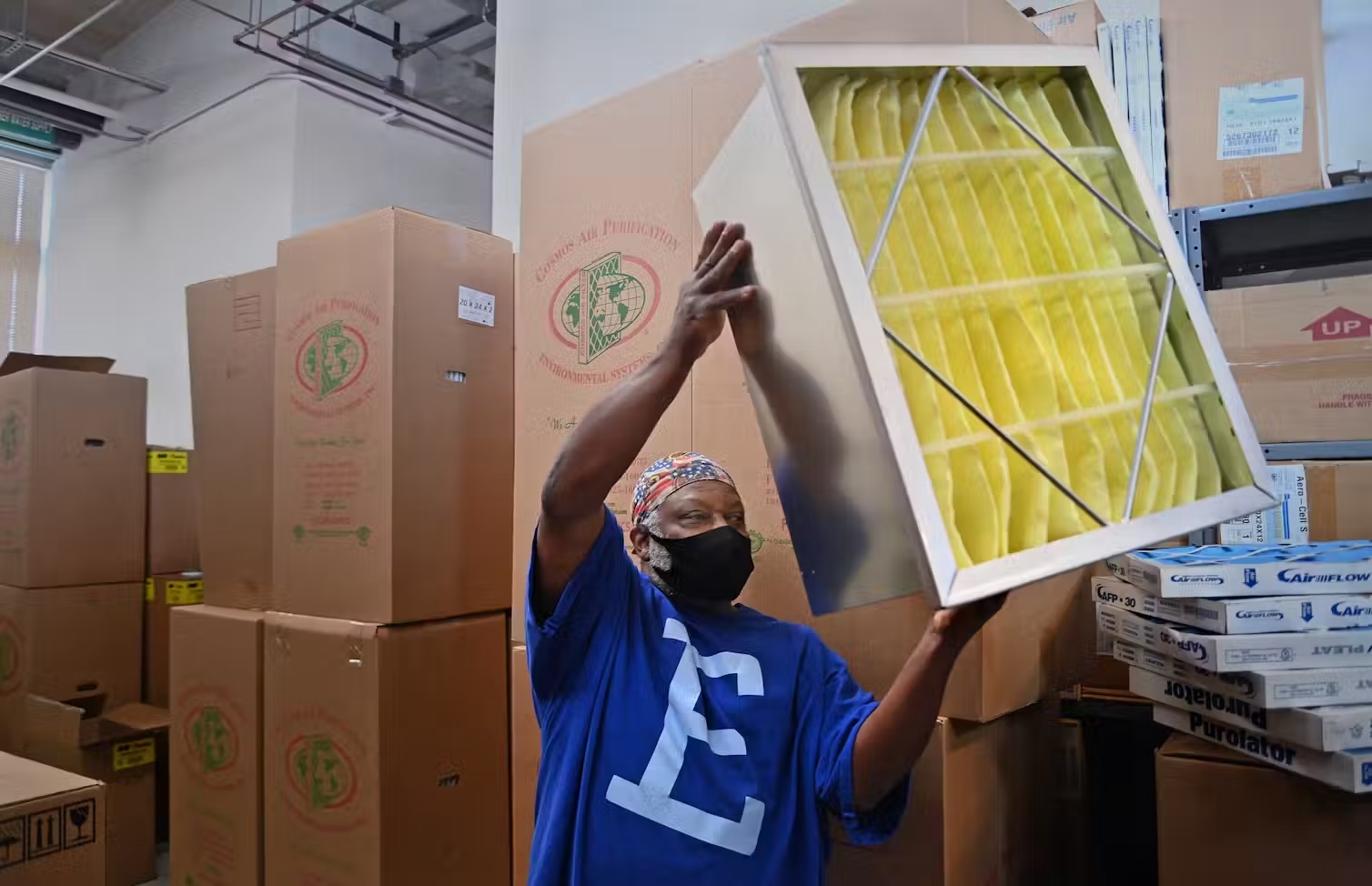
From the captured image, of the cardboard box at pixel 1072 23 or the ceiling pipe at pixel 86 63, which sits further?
the ceiling pipe at pixel 86 63

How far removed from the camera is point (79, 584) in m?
3.18

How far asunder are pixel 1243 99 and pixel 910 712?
59.1 inches

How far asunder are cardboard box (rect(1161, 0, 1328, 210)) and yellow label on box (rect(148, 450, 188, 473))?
11.5ft

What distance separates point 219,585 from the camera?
2.34m

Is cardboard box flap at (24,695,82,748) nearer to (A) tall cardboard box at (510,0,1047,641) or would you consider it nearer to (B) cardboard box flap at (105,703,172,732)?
(B) cardboard box flap at (105,703,172,732)

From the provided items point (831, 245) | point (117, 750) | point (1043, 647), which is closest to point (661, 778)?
point (1043, 647)

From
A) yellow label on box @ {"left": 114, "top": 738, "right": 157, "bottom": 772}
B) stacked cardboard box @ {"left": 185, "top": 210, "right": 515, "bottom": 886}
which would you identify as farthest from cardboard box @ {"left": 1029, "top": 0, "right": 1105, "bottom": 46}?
yellow label on box @ {"left": 114, "top": 738, "right": 157, "bottom": 772}

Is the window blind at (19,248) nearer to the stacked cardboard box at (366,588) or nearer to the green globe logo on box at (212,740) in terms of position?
the stacked cardboard box at (366,588)

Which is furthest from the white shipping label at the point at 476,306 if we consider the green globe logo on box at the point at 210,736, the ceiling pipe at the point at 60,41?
the ceiling pipe at the point at 60,41

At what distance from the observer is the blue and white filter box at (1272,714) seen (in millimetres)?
973

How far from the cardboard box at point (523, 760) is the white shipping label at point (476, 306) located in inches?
33.1

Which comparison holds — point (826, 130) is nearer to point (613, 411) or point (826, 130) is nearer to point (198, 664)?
point (613, 411)

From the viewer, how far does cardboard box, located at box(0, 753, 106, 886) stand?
120cm

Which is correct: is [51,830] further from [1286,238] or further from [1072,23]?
[1072,23]
